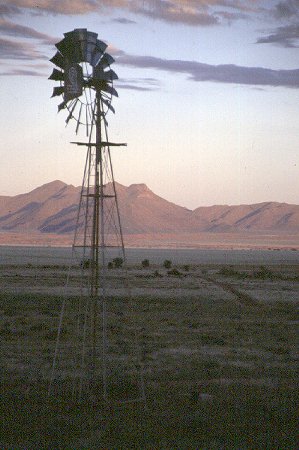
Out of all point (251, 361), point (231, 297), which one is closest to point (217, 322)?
point (251, 361)

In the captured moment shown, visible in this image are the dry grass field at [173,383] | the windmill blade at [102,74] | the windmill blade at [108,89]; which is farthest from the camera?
the windmill blade at [108,89]

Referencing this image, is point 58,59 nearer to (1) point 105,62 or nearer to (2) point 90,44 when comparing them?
(2) point 90,44

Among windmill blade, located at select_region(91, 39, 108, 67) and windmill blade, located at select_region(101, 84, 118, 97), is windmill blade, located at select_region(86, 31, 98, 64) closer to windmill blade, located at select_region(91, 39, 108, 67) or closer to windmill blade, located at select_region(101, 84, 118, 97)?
windmill blade, located at select_region(91, 39, 108, 67)

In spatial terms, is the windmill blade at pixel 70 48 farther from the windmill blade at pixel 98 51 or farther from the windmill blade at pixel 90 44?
the windmill blade at pixel 98 51

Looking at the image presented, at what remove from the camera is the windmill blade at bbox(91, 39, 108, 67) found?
1417cm

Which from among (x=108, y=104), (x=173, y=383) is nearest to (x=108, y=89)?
(x=108, y=104)

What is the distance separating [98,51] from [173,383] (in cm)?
815

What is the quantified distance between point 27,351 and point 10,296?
21272mm

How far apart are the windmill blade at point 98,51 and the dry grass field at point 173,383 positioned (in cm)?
510

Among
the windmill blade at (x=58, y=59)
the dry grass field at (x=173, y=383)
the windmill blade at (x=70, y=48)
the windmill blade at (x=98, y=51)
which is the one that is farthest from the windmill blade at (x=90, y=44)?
the dry grass field at (x=173, y=383)

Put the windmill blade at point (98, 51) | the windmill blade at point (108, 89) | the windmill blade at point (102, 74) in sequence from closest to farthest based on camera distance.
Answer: the windmill blade at point (98, 51)
the windmill blade at point (102, 74)
the windmill blade at point (108, 89)

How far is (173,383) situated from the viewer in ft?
56.9

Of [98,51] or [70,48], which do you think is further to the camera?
[98,51]

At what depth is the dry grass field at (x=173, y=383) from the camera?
12211 millimetres
